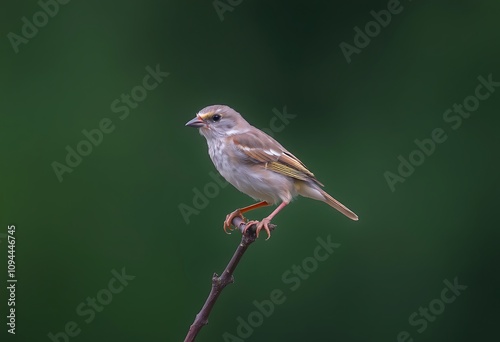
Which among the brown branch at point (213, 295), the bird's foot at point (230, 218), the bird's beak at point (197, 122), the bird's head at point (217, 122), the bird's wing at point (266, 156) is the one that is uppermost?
the bird's beak at point (197, 122)

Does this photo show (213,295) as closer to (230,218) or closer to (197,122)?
(230,218)

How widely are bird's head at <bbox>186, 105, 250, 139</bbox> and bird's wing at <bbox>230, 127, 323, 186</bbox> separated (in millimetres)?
62

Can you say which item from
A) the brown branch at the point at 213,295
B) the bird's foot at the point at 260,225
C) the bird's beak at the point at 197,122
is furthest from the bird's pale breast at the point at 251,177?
the brown branch at the point at 213,295

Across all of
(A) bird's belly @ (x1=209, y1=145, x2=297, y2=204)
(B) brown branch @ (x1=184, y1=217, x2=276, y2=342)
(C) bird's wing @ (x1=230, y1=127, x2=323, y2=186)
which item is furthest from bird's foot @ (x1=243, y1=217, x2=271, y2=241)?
(C) bird's wing @ (x1=230, y1=127, x2=323, y2=186)

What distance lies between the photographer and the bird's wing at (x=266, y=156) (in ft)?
13.6

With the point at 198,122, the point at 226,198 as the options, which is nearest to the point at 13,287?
the point at 226,198

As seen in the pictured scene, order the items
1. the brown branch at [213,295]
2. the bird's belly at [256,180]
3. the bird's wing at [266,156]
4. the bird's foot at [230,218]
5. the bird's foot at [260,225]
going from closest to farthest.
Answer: the brown branch at [213,295] → the bird's foot at [260,225] → the bird's foot at [230,218] → the bird's belly at [256,180] → the bird's wing at [266,156]

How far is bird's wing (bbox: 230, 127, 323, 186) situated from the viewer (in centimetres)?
414

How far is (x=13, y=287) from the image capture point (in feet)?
20.2

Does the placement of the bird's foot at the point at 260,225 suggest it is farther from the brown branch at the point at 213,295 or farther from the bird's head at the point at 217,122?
the bird's head at the point at 217,122

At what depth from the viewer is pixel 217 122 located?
166 inches

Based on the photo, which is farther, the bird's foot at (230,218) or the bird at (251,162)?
the bird at (251,162)

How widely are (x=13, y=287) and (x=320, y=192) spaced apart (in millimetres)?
3054

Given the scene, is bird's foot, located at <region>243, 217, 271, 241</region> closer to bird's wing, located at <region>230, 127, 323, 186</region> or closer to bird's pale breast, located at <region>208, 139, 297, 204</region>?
bird's pale breast, located at <region>208, 139, 297, 204</region>
